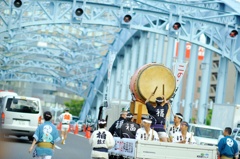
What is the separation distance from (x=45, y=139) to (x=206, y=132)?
70.5 ft

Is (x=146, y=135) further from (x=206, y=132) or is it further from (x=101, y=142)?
(x=206, y=132)

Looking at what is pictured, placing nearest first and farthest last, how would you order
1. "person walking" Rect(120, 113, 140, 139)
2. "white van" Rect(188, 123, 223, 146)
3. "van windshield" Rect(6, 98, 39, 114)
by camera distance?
"person walking" Rect(120, 113, 140, 139), "van windshield" Rect(6, 98, 39, 114), "white van" Rect(188, 123, 223, 146)

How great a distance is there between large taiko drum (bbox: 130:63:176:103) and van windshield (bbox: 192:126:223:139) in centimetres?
1458

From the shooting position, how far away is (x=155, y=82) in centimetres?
2191

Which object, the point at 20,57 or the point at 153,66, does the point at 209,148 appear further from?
the point at 20,57

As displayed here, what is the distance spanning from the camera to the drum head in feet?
71.5

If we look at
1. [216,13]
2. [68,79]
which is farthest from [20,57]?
[216,13]

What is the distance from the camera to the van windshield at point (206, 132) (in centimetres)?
3662

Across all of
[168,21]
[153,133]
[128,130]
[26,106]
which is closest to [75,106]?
[168,21]

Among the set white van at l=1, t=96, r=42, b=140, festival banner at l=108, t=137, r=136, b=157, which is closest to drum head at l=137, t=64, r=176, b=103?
festival banner at l=108, t=137, r=136, b=157

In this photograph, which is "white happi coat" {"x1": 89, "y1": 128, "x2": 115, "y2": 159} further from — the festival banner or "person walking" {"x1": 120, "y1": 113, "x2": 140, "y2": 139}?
"person walking" {"x1": 120, "y1": 113, "x2": 140, "y2": 139}

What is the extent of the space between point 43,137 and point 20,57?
262 ft

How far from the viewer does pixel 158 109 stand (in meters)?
19.1

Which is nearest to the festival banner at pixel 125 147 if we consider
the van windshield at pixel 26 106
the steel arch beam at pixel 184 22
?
the van windshield at pixel 26 106
